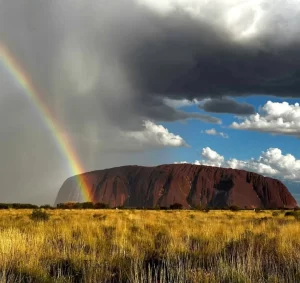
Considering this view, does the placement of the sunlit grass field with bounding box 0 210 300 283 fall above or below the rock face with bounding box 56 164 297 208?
below

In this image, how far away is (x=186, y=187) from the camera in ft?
520

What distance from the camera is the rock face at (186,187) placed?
14688cm

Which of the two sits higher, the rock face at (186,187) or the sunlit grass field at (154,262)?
the rock face at (186,187)

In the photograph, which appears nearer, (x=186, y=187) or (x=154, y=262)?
(x=154, y=262)

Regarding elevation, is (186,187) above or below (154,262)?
above

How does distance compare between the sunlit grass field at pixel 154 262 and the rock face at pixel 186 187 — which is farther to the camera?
the rock face at pixel 186 187

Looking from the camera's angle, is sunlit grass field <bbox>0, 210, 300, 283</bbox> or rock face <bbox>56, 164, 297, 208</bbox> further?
rock face <bbox>56, 164, 297, 208</bbox>

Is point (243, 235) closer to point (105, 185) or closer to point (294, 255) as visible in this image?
point (294, 255)

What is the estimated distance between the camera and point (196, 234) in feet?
44.6

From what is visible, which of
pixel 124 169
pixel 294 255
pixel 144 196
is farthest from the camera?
pixel 124 169

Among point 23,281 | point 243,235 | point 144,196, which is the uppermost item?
point 144,196

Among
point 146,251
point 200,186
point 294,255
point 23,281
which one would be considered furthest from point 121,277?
point 200,186

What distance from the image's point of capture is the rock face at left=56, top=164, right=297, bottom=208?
147 m

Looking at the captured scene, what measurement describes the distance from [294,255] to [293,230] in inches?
229
